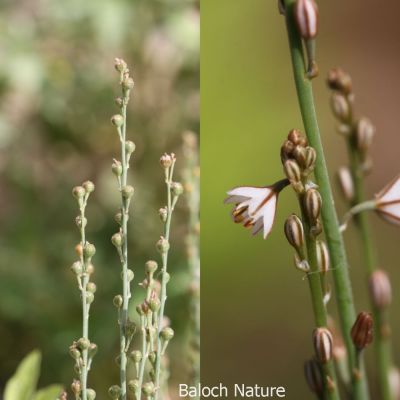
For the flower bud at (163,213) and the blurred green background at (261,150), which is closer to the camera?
the flower bud at (163,213)

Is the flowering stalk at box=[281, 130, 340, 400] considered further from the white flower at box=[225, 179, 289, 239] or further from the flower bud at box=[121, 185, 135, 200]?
the flower bud at box=[121, 185, 135, 200]

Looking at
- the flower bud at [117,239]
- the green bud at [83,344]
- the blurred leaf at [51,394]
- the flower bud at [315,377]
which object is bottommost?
the flower bud at [315,377]

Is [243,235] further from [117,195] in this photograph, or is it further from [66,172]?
[66,172]

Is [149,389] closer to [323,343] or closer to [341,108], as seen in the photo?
[323,343]

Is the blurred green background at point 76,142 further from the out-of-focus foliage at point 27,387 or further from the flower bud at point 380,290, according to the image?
the flower bud at point 380,290

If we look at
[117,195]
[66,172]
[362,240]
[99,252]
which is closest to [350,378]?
[362,240]

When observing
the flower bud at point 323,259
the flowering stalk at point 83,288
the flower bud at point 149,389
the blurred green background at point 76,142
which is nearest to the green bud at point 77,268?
the flowering stalk at point 83,288
